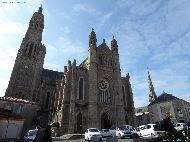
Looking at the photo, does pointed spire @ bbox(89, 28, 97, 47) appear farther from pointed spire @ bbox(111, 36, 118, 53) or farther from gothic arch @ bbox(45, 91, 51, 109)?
gothic arch @ bbox(45, 91, 51, 109)

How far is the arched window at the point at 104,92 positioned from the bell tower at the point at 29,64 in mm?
16466

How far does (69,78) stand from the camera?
37531 mm

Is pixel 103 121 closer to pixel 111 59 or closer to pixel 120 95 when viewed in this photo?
pixel 120 95

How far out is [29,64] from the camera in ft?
167

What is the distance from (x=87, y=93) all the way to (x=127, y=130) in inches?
554

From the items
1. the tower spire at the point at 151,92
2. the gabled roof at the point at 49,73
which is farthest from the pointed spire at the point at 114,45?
the tower spire at the point at 151,92

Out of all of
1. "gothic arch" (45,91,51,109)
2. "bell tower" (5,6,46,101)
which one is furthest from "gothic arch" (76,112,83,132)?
"bell tower" (5,6,46,101)

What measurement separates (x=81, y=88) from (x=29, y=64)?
19.6m

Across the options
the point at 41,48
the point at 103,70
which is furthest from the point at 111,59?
the point at 41,48

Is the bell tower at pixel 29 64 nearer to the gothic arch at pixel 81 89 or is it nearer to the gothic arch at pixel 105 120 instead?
the gothic arch at pixel 81 89

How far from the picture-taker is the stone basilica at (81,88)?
116ft

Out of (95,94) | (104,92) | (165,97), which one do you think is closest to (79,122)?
(95,94)

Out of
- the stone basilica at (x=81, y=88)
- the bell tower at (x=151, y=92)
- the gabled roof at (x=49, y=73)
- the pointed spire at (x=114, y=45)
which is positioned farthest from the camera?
the bell tower at (x=151, y=92)

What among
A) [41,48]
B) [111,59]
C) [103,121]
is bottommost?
[103,121]
